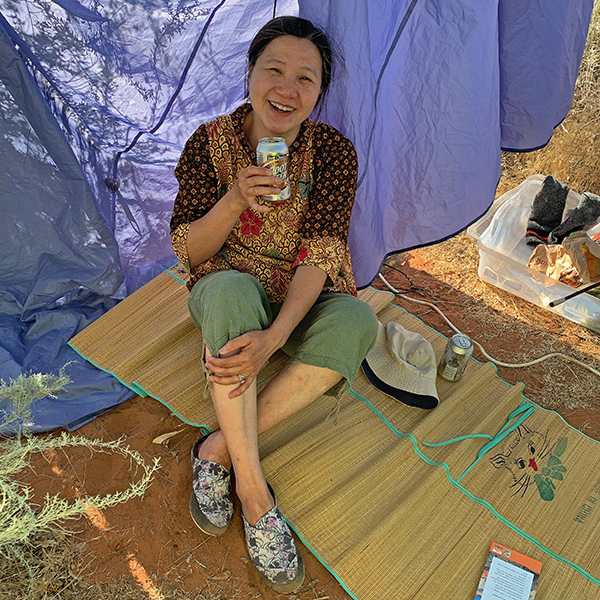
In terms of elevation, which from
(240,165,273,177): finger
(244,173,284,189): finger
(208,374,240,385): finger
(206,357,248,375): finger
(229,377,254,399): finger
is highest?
(240,165,273,177): finger

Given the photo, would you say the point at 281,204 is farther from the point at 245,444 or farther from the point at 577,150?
the point at 577,150

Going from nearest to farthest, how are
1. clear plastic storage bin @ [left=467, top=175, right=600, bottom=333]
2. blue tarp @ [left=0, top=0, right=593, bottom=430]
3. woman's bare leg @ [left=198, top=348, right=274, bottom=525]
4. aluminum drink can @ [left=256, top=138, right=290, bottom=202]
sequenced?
aluminum drink can @ [left=256, top=138, right=290, bottom=202], woman's bare leg @ [left=198, top=348, right=274, bottom=525], blue tarp @ [left=0, top=0, right=593, bottom=430], clear plastic storage bin @ [left=467, top=175, right=600, bottom=333]

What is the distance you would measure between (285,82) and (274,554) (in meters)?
1.24

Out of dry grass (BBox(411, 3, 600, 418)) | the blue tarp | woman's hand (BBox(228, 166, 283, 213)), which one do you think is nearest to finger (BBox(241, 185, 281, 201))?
woman's hand (BBox(228, 166, 283, 213))

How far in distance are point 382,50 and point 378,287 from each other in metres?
1.09

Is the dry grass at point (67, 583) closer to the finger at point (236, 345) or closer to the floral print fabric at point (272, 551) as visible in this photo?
the floral print fabric at point (272, 551)

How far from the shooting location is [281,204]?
4.81ft

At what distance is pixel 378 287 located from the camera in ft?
8.09

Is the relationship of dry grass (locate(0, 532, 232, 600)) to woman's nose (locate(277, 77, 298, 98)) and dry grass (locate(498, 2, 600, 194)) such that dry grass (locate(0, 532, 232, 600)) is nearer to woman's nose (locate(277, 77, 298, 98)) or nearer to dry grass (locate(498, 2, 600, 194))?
woman's nose (locate(277, 77, 298, 98))

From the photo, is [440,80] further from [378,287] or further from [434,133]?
[378,287]

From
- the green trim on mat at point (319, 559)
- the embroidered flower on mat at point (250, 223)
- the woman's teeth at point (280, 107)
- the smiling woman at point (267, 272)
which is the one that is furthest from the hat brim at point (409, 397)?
the woman's teeth at point (280, 107)

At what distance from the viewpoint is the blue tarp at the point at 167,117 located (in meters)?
1.69

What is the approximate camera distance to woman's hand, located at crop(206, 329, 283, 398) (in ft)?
4.11

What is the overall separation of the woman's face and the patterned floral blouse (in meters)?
0.13
